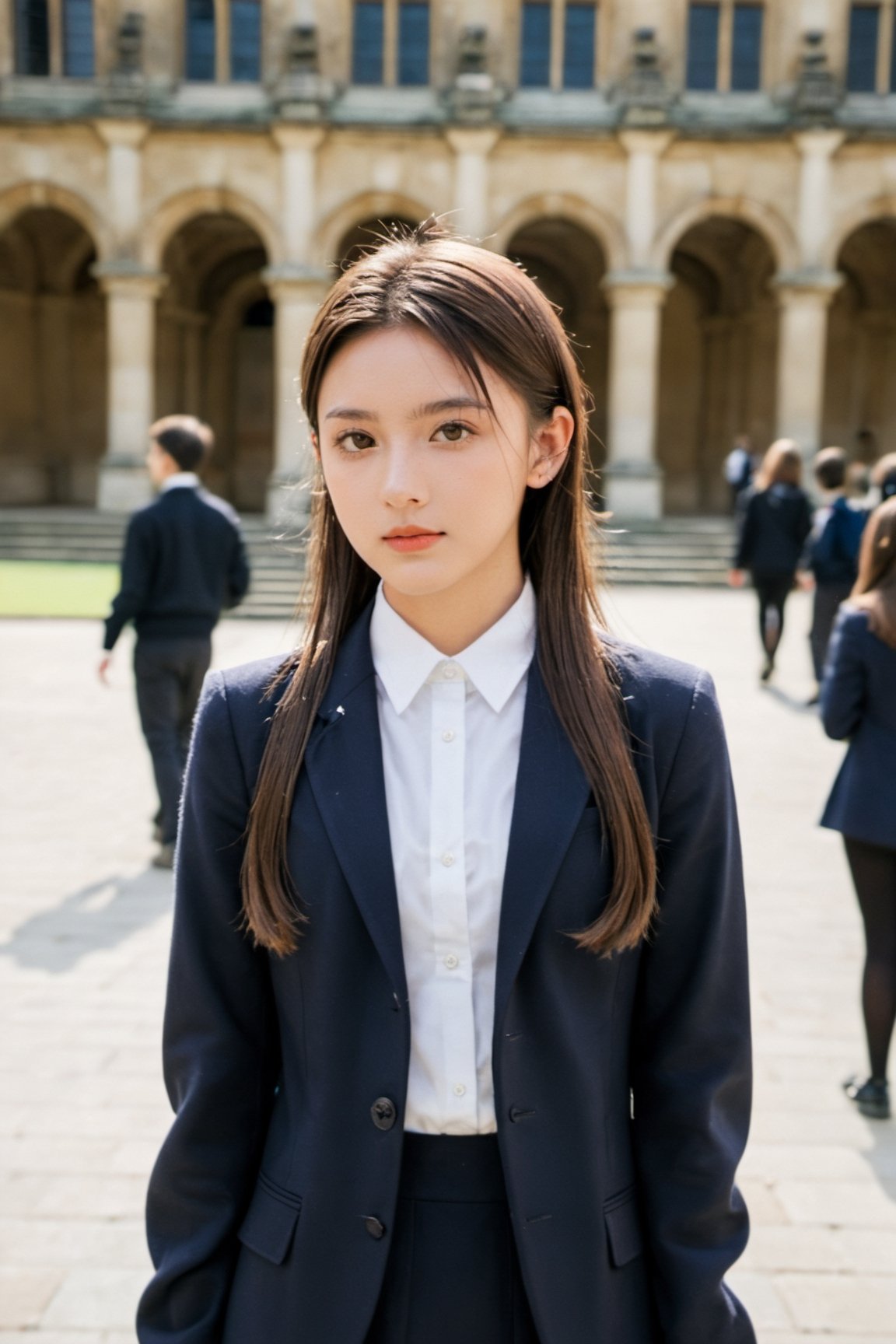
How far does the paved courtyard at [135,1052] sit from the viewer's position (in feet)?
11.3

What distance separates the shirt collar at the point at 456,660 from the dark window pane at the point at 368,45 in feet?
81.3

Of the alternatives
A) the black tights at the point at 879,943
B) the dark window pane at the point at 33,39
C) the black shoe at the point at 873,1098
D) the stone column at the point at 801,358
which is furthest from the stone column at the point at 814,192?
the black shoe at the point at 873,1098

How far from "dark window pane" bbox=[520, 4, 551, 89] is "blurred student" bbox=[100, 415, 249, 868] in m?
19.7

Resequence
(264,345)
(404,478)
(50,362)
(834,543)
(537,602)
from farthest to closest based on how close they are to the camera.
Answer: (264,345), (50,362), (834,543), (537,602), (404,478)

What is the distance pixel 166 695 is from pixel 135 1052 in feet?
8.34

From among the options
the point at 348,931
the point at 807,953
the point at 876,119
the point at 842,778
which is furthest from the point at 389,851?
the point at 876,119

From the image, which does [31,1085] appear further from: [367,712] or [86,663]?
[86,663]

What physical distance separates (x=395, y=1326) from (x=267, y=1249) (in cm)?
18

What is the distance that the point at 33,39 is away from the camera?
2439cm

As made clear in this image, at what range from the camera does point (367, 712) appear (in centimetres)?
179

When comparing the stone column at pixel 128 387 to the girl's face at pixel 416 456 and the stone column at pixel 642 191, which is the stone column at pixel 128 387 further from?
the girl's face at pixel 416 456

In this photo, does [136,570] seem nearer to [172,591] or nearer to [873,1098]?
[172,591]

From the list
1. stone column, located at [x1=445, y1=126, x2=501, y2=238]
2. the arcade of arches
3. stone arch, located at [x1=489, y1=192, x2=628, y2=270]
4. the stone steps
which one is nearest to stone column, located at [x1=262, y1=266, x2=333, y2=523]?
the stone steps

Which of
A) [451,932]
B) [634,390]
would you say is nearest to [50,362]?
[634,390]
